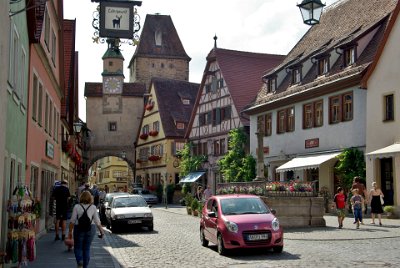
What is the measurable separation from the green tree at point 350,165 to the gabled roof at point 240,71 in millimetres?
14189

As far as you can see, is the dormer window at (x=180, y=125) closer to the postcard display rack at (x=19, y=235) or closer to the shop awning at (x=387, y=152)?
the shop awning at (x=387, y=152)

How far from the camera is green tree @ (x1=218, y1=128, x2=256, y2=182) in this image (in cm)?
4034

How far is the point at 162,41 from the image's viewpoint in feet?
311

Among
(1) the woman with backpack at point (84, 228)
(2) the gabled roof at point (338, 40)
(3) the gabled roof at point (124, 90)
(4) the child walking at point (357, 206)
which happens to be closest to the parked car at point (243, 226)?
(1) the woman with backpack at point (84, 228)

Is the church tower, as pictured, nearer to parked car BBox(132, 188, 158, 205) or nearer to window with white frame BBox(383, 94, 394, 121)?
parked car BBox(132, 188, 158, 205)

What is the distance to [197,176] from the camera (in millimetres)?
49531

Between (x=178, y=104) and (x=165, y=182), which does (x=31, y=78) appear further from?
(x=178, y=104)

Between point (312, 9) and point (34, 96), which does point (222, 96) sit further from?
point (312, 9)

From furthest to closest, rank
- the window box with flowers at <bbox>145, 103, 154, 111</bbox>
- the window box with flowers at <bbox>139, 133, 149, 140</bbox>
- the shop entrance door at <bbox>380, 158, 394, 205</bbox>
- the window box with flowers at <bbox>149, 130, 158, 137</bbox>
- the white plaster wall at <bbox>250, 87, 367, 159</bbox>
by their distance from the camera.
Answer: the window box with flowers at <bbox>139, 133, 149, 140</bbox> → the window box with flowers at <bbox>145, 103, 154, 111</bbox> → the window box with flowers at <bbox>149, 130, 158, 137</bbox> → the white plaster wall at <bbox>250, 87, 367, 159</bbox> → the shop entrance door at <bbox>380, 158, 394, 205</bbox>

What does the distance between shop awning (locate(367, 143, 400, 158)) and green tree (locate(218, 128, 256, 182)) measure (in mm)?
14815

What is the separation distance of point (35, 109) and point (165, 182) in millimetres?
39249

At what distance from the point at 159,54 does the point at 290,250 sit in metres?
80.3

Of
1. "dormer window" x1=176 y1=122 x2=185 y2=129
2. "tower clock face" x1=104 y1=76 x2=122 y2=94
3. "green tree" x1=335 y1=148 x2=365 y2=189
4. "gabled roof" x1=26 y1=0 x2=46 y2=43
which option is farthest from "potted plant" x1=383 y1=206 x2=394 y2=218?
"tower clock face" x1=104 y1=76 x2=122 y2=94

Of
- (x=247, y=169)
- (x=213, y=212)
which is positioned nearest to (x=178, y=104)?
(x=247, y=169)
